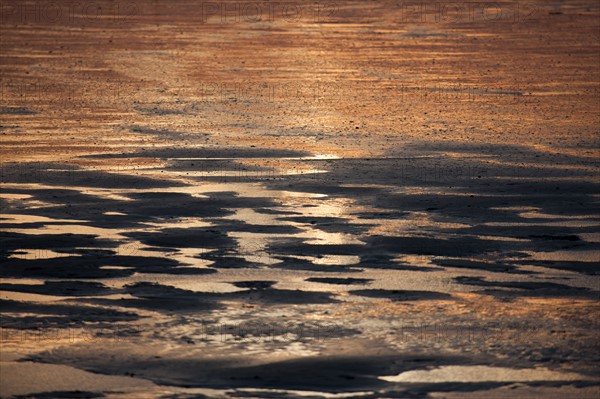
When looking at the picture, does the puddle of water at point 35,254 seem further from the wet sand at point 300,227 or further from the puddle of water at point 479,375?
the puddle of water at point 479,375

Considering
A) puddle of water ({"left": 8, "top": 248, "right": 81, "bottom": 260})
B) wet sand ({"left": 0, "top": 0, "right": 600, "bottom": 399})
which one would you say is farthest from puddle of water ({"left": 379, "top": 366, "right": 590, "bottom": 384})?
puddle of water ({"left": 8, "top": 248, "right": 81, "bottom": 260})

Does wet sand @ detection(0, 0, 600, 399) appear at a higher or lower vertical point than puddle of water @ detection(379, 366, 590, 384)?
higher

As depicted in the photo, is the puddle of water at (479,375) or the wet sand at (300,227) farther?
the wet sand at (300,227)

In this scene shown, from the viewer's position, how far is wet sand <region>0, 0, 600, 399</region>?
25.2 ft

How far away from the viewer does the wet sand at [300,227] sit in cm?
769

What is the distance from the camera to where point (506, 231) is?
1140 centimetres

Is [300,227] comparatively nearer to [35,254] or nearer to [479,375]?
[35,254]

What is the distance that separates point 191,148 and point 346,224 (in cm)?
456

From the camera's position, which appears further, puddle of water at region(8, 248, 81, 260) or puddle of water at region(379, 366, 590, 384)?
puddle of water at region(8, 248, 81, 260)

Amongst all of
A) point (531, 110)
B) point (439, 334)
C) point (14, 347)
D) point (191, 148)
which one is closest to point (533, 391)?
point (439, 334)

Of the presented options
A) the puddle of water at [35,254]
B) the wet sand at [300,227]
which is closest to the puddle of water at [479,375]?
the wet sand at [300,227]

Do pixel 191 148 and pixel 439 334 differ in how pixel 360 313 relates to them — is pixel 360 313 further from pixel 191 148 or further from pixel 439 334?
pixel 191 148

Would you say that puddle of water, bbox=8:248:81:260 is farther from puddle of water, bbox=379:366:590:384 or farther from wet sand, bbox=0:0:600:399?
puddle of water, bbox=379:366:590:384

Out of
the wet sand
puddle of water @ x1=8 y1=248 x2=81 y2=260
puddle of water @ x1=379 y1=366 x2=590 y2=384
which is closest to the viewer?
puddle of water @ x1=379 y1=366 x2=590 y2=384
